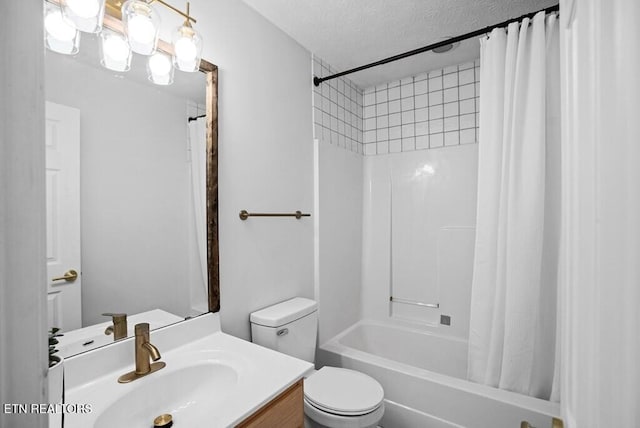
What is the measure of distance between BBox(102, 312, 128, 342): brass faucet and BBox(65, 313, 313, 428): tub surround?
0.09 ft

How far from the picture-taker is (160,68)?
3.81 feet

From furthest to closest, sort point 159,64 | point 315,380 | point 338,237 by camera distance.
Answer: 1. point 338,237
2. point 315,380
3. point 159,64

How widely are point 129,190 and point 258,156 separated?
0.68 metres

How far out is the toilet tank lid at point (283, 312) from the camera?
1487mm

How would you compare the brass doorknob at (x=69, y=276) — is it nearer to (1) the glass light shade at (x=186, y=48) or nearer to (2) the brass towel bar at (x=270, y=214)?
(2) the brass towel bar at (x=270, y=214)

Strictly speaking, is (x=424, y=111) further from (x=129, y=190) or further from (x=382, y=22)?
(x=129, y=190)

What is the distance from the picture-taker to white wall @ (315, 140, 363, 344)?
2.06 metres

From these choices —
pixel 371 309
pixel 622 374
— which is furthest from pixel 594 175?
pixel 371 309

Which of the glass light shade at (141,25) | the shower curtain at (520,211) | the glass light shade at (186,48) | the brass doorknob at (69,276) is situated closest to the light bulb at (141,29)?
the glass light shade at (141,25)

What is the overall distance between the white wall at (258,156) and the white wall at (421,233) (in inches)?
30.5

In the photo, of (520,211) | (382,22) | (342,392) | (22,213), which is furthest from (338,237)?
(22,213)

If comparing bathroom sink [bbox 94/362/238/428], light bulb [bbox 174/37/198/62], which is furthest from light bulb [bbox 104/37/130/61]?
bathroom sink [bbox 94/362/238/428]

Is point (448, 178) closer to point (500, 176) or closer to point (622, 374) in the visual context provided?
point (500, 176)

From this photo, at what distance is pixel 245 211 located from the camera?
152 centimetres
